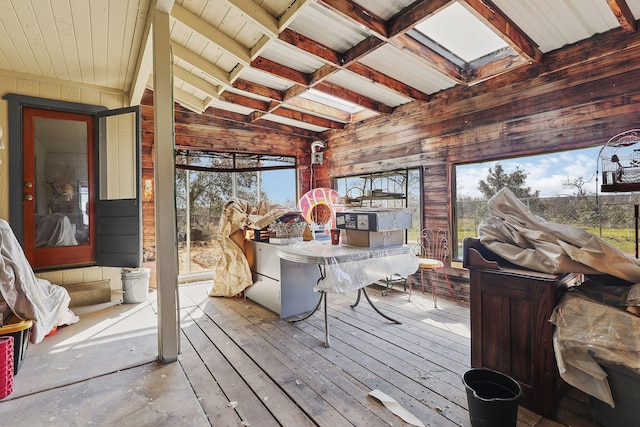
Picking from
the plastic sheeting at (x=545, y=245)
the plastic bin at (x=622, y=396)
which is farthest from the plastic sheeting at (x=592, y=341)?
the plastic sheeting at (x=545, y=245)

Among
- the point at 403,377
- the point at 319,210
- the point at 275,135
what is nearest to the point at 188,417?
the point at 403,377

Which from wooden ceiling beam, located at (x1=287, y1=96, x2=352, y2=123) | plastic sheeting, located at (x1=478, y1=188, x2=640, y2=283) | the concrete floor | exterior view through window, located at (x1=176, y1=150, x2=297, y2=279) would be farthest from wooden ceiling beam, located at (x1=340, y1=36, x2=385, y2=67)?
the concrete floor

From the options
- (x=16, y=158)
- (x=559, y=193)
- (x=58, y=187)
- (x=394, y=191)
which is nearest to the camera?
(x=559, y=193)

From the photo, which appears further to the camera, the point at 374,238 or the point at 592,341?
the point at 374,238

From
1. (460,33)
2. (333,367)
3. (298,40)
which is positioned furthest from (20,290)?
(460,33)

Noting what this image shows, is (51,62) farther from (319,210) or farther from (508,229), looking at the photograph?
(508,229)

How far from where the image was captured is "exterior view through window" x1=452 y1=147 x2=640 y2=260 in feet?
9.58

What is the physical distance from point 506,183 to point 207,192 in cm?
442

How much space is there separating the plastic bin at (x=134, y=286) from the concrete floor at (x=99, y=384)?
2.59ft

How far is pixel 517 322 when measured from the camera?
1893mm

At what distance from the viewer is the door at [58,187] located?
3713 millimetres

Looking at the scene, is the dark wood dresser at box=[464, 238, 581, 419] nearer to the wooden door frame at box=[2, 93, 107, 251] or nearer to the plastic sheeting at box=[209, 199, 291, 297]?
the plastic sheeting at box=[209, 199, 291, 297]

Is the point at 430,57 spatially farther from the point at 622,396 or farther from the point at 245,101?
the point at 622,396

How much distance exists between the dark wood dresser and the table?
2.52ft
